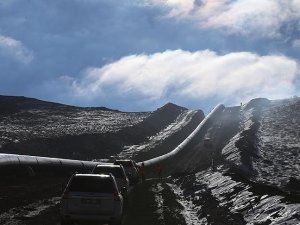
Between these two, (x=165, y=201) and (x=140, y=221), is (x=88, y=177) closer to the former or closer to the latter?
(x=140, y=221)

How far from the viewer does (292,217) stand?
17141 mm

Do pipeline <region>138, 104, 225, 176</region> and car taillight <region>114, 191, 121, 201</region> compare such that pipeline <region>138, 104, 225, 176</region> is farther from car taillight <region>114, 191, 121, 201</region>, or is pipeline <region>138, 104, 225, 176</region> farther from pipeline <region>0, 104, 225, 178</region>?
car taillight <region>114, 191, 121, 201</region>

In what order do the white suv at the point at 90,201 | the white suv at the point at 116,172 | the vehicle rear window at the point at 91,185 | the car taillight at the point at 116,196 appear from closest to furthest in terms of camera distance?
1. the white suv at the point at 90,201
2. the vehicle rear window at the point at 91,185
3. the car taillight at the point at 116,196
4. the white suv at the point at 116,172

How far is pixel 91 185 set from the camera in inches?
717

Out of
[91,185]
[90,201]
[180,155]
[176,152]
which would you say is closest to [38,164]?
[91,185]

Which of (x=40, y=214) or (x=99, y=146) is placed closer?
(x=40, y=214)

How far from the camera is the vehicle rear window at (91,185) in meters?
18.0

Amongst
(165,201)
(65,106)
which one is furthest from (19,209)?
(65,106)

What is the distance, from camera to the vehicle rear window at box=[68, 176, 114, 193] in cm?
1798

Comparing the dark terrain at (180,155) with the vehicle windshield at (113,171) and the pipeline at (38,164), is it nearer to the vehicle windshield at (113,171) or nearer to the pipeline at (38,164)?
the pipeline at (38,164)

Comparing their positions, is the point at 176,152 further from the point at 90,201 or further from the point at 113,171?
the point at 90,201

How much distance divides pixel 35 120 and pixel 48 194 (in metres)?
89.0

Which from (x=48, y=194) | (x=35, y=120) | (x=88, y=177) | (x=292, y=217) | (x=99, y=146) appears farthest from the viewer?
(x=35, y=120)

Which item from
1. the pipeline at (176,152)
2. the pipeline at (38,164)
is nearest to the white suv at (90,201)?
the pipeline at (38,164)
